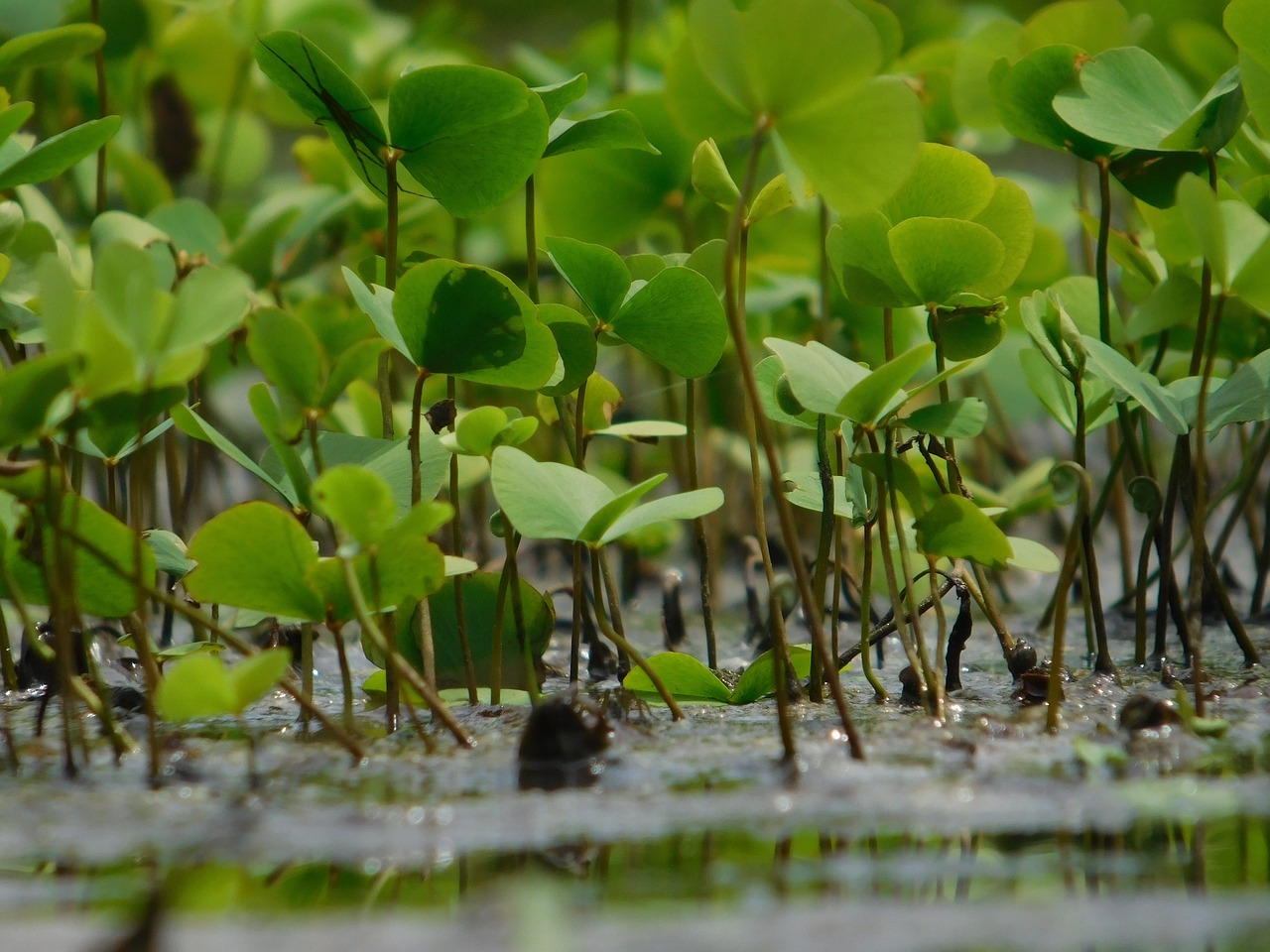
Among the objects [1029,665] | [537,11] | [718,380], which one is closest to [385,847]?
[1029,665]

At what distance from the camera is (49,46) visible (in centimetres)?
96

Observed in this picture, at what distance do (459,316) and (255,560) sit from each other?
0.22 metres

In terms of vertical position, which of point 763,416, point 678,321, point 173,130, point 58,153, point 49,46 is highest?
point 173,130

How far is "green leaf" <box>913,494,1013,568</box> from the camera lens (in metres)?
0.81

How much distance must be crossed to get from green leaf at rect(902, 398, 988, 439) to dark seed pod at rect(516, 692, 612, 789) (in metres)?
0.30

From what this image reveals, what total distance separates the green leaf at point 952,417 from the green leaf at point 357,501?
1.16ft

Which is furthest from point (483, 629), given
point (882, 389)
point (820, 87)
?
point (820, 87)

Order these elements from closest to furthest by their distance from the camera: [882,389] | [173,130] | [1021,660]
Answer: [882,389] → [1021,660] → [173,130]

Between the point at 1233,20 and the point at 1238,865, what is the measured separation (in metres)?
0.60

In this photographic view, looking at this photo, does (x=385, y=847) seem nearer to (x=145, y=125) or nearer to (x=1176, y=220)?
(x=1176, y=220)

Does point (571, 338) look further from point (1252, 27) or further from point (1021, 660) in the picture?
point (1252, 27)

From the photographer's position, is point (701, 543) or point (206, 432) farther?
point (701, 543)

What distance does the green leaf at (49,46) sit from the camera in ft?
3.08

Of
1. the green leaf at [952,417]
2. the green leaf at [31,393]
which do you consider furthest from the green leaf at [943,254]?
the green leaf at [31,393]
